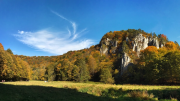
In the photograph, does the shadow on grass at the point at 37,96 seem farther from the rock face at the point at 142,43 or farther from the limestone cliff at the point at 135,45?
the rock face at the point at 142,43

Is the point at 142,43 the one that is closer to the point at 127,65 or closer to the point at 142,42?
the point at 142,42

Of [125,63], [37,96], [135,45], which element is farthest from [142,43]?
[37,96]

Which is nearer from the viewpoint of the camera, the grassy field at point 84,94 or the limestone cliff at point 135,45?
the grassy field at point 84,94

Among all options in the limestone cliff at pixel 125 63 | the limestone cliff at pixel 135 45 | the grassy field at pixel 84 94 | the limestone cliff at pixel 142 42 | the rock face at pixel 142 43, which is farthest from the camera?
the limestone cliff at pixel 142 42

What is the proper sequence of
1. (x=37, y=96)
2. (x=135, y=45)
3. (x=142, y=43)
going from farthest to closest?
(x=142, y=43) < (x=135, y=45) < (x=37, y=96)

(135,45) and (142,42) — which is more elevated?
(142,42)

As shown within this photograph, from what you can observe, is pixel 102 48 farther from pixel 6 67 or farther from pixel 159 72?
pixel 6 67

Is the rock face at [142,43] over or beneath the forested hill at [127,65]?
over

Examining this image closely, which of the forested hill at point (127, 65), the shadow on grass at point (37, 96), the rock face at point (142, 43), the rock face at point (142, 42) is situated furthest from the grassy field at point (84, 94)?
the rock face at point (142, 43)

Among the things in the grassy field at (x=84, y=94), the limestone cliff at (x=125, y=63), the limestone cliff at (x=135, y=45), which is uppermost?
the limestone cliff at (x=135, y=45)

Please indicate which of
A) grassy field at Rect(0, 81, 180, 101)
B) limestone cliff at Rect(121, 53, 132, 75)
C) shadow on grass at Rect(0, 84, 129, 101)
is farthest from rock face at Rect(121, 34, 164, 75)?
shadow on grass at Rect(0, 84, 129, 101)

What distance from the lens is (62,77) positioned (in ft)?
259

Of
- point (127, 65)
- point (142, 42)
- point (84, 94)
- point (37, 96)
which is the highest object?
point (142, 42)

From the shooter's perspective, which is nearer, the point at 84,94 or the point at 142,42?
the point at 84,94
